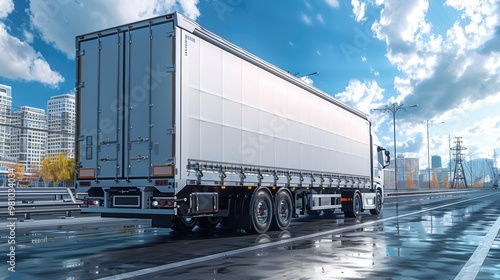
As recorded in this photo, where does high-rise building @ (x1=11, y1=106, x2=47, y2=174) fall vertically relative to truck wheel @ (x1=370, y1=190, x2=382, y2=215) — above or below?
above

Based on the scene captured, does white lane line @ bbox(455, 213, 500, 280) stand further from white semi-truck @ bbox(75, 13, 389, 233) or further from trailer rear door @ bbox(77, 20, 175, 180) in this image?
trailer rear door @ bbox(77, 20, 175, 180)

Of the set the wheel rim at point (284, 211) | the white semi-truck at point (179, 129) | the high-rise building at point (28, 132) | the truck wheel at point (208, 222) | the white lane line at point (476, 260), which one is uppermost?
the high-rise building at point (28, 132)

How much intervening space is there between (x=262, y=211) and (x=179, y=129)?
12.6 feet

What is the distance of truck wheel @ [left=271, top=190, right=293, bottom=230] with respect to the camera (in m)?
12.8

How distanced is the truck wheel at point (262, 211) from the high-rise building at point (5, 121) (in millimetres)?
22364

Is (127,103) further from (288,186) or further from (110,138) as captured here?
(288,186)

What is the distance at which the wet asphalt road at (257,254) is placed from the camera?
6.89 metres

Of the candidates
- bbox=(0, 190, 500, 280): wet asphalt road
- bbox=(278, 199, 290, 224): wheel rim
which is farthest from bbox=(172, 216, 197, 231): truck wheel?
bbox=(278, 199, 290, 224): wheel rim

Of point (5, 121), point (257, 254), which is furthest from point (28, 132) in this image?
point (257, 254)

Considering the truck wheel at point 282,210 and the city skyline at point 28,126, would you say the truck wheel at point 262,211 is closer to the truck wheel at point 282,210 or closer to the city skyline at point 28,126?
the truck wheel at point 282,210

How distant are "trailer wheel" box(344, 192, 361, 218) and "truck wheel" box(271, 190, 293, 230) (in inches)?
228

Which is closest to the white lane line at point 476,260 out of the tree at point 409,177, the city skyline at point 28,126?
the city skyline at point 28,126

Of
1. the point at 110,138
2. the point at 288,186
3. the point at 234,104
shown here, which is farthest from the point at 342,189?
the point at 110,138

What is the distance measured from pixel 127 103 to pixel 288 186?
5.33m
